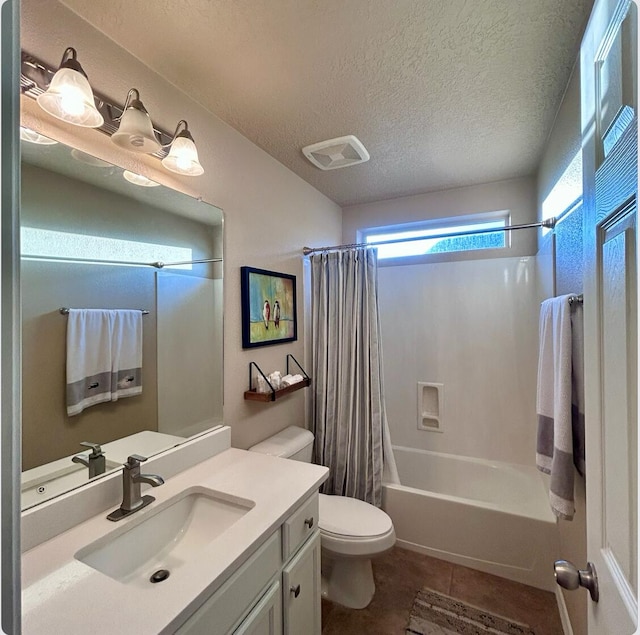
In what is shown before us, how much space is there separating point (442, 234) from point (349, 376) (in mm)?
1259

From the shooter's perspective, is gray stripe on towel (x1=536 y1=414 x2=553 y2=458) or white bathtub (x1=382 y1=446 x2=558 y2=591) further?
white bathtub (x1=382 y1=446 x2=558 y2=591)

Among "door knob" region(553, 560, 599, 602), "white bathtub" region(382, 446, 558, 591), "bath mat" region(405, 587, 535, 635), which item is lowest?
"bath mat" region(405, 587, 535, 635)

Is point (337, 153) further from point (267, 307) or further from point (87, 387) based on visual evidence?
point (87, 387)

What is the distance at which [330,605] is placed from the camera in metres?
1.67

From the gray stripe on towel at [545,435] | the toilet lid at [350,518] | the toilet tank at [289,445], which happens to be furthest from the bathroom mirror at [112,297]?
the gray stripe on towel at [545,435]

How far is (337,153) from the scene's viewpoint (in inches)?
75.4

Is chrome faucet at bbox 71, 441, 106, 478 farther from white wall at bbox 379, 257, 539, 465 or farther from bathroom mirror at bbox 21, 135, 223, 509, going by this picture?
white wall at bbox 379, 257, 539, 465

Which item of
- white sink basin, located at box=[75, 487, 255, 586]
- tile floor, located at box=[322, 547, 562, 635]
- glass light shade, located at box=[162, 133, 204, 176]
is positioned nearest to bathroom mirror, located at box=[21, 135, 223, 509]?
glass light shade, located at box=[162, 133, 204, 176]

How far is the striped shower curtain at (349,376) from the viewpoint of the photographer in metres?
2.13

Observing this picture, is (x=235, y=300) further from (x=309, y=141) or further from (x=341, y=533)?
(x=341, y=533)

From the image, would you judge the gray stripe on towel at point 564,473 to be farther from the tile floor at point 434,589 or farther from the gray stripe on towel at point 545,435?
the tile floor at point 434,589

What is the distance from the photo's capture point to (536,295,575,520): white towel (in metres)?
1.23

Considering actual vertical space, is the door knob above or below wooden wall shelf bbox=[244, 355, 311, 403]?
below

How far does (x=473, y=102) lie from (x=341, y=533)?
2.15 m
